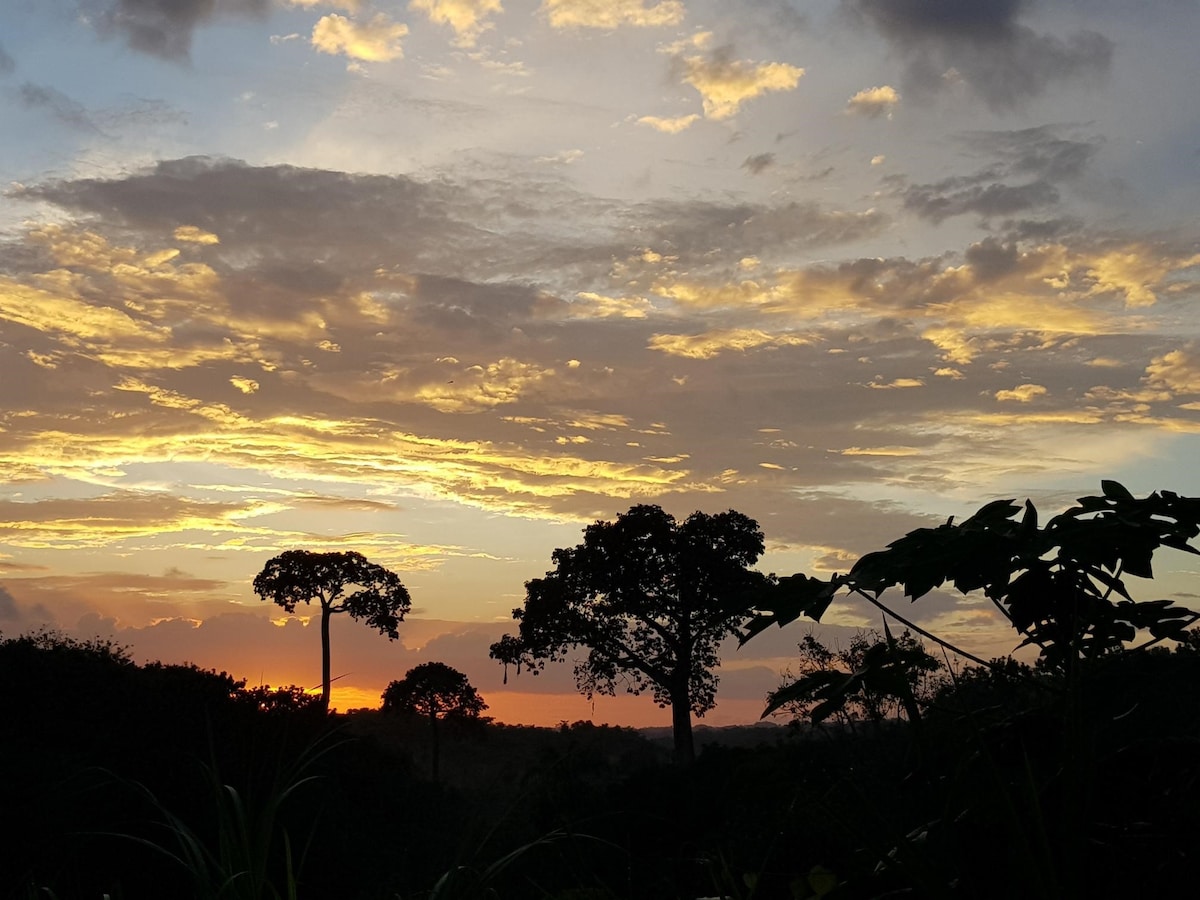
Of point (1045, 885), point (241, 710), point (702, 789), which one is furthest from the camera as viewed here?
point (241, 710)

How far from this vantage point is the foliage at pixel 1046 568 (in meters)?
2.98

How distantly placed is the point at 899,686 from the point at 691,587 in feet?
139

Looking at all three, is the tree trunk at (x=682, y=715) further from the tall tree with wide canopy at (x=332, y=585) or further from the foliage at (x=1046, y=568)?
the foliage at (x=1046, y=568)

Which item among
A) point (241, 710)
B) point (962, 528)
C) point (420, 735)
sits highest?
point (962, 528)

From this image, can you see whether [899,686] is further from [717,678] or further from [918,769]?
[717,678]

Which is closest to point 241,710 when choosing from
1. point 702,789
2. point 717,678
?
point 702,789

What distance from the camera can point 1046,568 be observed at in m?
3.27

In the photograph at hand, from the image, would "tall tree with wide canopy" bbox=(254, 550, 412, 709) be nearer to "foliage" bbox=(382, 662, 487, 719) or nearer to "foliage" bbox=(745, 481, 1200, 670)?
"foliage" bbox=(382, 662, 487, 719)

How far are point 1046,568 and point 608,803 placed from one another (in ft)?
62.7

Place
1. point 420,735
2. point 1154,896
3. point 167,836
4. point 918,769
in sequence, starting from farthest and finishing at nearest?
1. point 420,735
2. point 167,836
3. point 918,769
4. point 1154,896

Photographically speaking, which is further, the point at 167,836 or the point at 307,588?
the point at 307,588

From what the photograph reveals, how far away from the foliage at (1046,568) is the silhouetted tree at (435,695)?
46122mm

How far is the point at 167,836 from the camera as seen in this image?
17516 mm

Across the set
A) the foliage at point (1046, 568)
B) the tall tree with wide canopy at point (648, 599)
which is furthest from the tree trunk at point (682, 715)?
the foliage at point (1046, 568)
